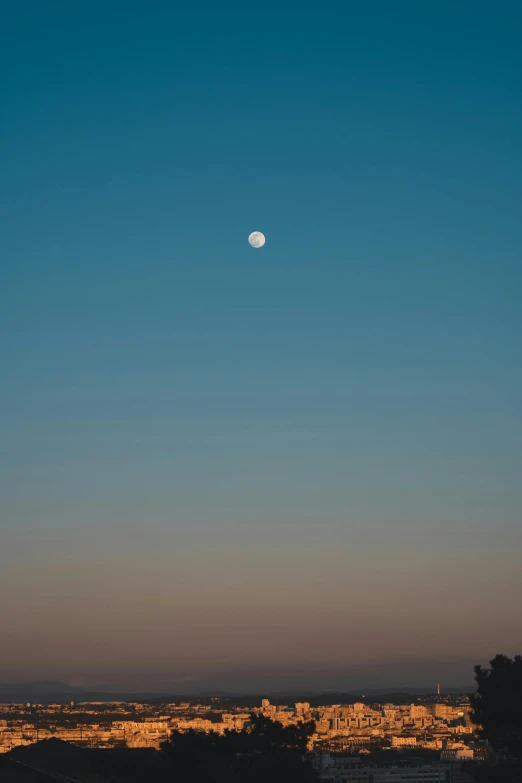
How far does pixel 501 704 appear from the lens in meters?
38.8

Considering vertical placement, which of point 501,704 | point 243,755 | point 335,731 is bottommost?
point 243,755

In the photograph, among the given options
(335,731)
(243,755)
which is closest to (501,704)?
(243,755)

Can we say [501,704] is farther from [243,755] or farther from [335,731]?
[335,731]

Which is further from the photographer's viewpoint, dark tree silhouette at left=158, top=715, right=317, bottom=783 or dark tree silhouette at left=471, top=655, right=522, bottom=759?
dark tree silhouette at left=471, top=655, right=522, bottom=759

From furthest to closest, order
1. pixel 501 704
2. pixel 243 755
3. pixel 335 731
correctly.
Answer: pixel 335 731 → pixel 501 704 → pixel 243 755

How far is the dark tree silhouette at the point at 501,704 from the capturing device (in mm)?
38344

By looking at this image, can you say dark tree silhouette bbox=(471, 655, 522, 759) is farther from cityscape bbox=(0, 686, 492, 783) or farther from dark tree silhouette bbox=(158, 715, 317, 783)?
dark tree silhouette bbox=(158, 715, 317, 783)

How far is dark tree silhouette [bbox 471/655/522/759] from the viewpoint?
3834 centimetres

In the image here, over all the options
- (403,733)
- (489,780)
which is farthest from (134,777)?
(403,733)

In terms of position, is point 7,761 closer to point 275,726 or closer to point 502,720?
point 275,726

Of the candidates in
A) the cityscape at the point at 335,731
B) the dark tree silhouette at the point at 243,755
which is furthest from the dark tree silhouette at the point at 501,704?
the dark tree silhouette at the point at 243,755

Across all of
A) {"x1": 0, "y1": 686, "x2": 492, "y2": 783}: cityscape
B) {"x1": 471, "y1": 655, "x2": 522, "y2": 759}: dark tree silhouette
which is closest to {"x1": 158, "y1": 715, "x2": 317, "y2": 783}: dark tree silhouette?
{"x1": 0, "y1": 686, "x2": 492, "y2": 783}: cityscape

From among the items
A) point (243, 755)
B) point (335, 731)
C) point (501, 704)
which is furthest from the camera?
point (335, 731)

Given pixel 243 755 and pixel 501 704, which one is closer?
pixel 243 755
